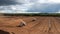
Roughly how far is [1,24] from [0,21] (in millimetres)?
107

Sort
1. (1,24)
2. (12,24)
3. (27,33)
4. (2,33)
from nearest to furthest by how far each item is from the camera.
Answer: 1. (2,33)
2. (27,33)
3. (1,24)
4. (12,24)

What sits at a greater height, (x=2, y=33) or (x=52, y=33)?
(x=2, y=33)

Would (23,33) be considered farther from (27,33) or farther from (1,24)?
(1,24)

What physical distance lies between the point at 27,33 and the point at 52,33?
0.28 meters

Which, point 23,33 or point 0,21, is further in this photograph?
point 0,21

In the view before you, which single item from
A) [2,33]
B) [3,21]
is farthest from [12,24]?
[2,33]

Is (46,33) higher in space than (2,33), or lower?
lower

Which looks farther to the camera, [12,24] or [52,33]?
[12,24]

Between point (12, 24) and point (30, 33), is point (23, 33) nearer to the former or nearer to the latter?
point (30, 33)

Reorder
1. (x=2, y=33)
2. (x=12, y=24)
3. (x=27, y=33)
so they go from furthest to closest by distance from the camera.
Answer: (x=12, y=24) → (x=27, y=33) → (x=2, y=33)

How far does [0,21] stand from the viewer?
2572 millimetres

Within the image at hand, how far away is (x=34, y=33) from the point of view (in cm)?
199

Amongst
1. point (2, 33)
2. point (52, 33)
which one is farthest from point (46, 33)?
point (2, 33)

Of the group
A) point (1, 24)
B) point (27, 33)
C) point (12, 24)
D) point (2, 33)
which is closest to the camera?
point (2, 33)
